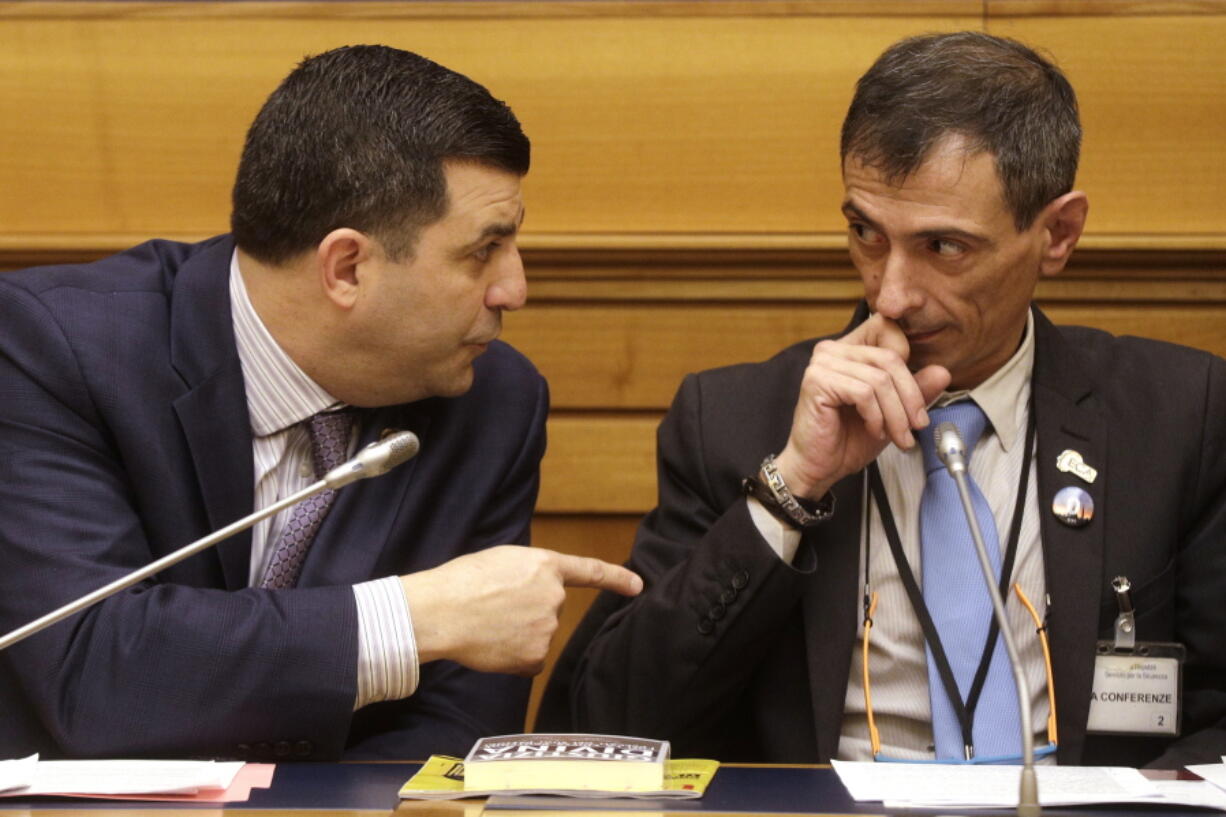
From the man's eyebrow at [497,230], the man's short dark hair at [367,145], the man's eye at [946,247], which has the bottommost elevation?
the man's eye at [946,247]

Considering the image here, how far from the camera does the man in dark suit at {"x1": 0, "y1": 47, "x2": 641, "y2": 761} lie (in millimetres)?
1672

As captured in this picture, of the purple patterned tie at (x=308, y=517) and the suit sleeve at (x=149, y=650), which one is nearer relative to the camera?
the suit sleeve at (x=149, y=650)

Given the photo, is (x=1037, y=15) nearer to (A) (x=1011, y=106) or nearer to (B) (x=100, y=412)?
(A) (x=1011, y=106)

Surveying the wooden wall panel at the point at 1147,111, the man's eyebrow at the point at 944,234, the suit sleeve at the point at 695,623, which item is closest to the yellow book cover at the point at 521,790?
the suit sleeve at the point at 695,623

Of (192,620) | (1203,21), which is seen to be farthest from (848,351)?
(1203,21)

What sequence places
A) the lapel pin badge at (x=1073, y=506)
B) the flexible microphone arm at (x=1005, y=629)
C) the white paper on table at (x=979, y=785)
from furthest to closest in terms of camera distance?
the lapel pin badge at (x=1073, y=506)
the white paper on table at (x=979, y=785)
the flexible microphone arm at (x=1005, y=629)

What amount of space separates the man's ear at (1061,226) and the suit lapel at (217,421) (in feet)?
3.61

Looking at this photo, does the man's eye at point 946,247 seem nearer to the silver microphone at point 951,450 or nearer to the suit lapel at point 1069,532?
the suit lapel at point 1069,532

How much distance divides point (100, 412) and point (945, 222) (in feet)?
3.66

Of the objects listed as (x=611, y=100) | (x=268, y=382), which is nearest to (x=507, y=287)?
(x=268, y=382)

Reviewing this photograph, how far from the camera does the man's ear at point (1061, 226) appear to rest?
1.88 metres

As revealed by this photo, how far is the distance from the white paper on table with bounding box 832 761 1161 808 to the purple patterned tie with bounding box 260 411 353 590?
795 millimetres

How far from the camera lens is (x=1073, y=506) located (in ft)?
6.15

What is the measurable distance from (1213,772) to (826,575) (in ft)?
1.73
